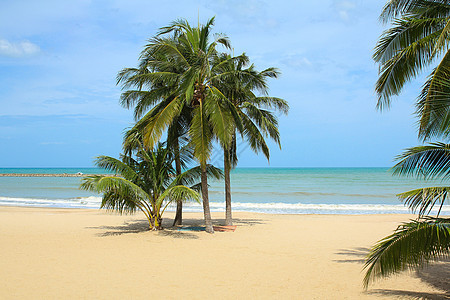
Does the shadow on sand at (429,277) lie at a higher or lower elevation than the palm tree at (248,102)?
lower

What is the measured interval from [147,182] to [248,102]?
419 centimetres

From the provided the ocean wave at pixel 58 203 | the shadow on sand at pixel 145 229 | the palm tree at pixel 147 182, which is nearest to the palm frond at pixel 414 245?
the palm tree at pixel 147 182

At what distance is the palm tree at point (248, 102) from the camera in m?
11.6

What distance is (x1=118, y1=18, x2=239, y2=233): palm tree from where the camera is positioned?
10.4 m

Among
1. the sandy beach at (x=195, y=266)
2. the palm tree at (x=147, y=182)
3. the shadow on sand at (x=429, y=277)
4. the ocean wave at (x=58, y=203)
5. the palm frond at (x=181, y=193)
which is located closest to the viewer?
the shadow on sand at (x=429, y=277)

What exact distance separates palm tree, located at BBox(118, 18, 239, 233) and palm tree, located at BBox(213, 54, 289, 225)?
54 cm

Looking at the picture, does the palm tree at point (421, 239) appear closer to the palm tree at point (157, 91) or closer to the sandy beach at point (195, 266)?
the sandy beach at point (195, 266)

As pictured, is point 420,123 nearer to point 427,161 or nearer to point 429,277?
point 427,161

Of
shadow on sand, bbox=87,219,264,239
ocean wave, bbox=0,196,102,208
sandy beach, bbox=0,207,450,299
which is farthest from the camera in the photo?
ocean wave, bbox=0,196,102,208

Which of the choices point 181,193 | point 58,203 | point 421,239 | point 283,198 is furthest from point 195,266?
point 283,198

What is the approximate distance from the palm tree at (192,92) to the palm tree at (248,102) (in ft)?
1.79

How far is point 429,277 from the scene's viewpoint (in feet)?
21.9

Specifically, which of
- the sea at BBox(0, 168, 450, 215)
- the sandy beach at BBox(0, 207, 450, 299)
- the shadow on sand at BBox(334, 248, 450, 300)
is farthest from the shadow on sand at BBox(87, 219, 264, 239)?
the shadow on sand at BBox(334, 248, 450, 300)

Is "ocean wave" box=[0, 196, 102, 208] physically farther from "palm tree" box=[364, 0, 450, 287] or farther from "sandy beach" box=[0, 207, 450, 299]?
"palm tree" box=[364, 0, 450, 287]
